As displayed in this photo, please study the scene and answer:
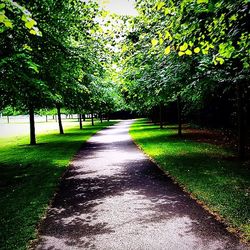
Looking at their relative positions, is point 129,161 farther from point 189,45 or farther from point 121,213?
point 189,45

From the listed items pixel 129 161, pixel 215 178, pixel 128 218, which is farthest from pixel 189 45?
pixel 129 161

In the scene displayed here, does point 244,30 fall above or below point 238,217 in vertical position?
above

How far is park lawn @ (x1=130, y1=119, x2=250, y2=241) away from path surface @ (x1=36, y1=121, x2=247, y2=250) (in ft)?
1.31

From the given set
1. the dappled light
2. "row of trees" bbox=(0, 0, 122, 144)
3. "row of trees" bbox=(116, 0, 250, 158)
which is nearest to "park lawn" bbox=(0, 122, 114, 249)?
the dappled light

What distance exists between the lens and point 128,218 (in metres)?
6.19

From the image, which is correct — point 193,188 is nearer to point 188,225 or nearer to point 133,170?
point 188,225

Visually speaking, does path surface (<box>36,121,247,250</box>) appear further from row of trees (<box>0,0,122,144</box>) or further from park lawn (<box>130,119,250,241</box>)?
row of trees (<box>0,0,122,144</box>)

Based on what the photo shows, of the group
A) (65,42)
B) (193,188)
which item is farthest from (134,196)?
(65,42)

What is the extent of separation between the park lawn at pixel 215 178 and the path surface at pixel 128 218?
401mm

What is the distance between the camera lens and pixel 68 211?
678cm

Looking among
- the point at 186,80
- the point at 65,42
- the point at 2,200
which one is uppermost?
the point at 65,42

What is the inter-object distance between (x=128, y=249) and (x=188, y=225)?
1449mm

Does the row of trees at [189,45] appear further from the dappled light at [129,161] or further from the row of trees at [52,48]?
the row of trees at [52,48]

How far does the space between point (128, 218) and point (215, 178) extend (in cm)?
416
